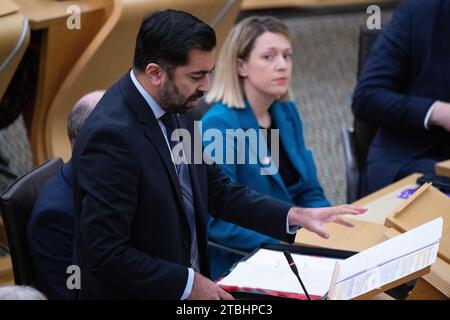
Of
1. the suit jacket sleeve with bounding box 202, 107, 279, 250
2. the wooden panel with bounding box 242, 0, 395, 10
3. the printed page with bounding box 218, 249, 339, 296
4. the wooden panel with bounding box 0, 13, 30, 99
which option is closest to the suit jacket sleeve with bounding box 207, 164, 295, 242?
the printed page with bounding box 218, 249, 339, 296

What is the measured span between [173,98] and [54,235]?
0.58 m

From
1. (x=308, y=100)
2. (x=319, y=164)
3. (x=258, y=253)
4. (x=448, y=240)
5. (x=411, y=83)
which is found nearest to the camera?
(x=448, y=240)

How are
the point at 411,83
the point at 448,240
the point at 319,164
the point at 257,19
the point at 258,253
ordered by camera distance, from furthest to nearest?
the point at 319,164 → the point at 411,83 → the point at 257,19 → the point at 258,253 → the point at 448,240

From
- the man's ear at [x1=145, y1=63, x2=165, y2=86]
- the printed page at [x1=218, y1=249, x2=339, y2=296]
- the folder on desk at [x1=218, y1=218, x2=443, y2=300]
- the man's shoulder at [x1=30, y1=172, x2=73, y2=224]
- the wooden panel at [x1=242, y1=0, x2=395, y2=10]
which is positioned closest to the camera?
the folder on desk at [x1=218, y1=218, x2=443, y2=300]

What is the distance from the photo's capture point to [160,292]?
171cm

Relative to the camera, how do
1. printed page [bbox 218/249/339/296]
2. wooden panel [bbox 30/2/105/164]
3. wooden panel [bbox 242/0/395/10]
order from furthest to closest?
wooden panel [bbox 242/0/395/10]
wooden panel [bbox 30/2/105/164]
printed page [bbox 218/249/339/296]

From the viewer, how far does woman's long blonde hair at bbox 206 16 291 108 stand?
2.88 meters

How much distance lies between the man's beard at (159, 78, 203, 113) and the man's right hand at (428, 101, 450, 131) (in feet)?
4.79

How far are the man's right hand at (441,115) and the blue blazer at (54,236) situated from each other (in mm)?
1480

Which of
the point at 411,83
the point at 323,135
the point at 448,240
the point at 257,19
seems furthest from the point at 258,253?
the point at 323,135

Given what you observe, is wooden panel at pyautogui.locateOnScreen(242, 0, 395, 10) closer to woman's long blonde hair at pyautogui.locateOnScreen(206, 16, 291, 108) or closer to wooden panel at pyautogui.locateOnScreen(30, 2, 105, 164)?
wooden panel at pyautogui.locateOnScreen(30, 2, 105, 164)

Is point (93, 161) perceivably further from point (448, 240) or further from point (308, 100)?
point (308, 100)

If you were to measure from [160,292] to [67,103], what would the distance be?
5.89 feet

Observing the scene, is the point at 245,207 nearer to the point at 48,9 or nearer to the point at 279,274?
the point at 279,274
